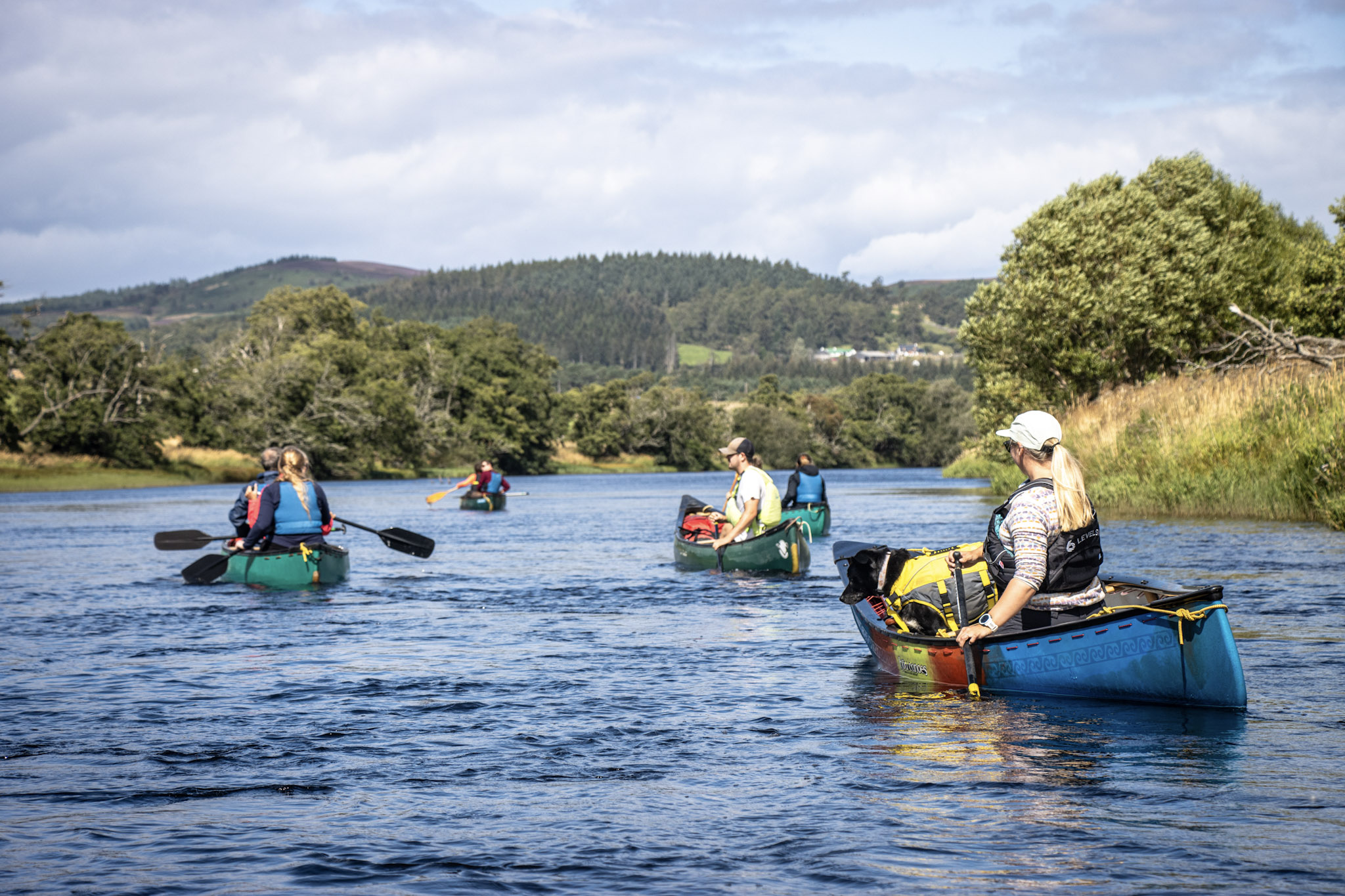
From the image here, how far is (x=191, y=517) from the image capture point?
3419 cm

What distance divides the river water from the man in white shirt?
6.98ft

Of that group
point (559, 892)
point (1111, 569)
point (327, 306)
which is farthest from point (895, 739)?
point (327, 306)

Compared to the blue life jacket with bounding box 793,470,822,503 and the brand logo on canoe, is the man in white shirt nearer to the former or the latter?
the brand logo on canoe

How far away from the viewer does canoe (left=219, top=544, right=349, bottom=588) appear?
1681 centimetres

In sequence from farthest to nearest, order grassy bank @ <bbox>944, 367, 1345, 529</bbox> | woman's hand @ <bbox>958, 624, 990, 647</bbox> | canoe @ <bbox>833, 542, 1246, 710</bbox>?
grassy bank @ <bbox>944, 367, 1345, 529</bbox> → woman's hand @ <bbox>958, 624, 990, 647</bbox> → canoe @ <bbox>833, 542, 1246, 710</bbox>

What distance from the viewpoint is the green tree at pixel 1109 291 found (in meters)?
37.9

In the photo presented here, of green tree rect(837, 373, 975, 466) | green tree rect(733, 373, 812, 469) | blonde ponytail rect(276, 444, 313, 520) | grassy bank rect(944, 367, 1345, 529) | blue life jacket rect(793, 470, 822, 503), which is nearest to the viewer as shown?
blonde ponytail rect(276, 444, 313, 520)

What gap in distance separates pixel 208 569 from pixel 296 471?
204 cm

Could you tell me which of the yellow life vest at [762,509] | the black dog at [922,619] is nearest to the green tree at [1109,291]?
the yellow life vest at [762,509]

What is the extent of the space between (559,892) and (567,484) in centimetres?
6670

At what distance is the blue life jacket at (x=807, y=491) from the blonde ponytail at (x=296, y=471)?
41.8 feet

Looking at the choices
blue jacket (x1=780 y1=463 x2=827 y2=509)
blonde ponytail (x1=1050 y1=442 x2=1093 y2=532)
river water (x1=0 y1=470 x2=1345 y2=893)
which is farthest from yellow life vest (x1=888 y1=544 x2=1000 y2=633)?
blue jacket (x1=780 y1=463 x2=827 y2=509)

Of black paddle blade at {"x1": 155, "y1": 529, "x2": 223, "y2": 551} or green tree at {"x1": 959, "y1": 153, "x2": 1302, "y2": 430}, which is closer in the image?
black paddle blade at {"x1": 155, "y1": 529, "x2": 223, "y2": 551}

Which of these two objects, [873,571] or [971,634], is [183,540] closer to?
[873,571]
